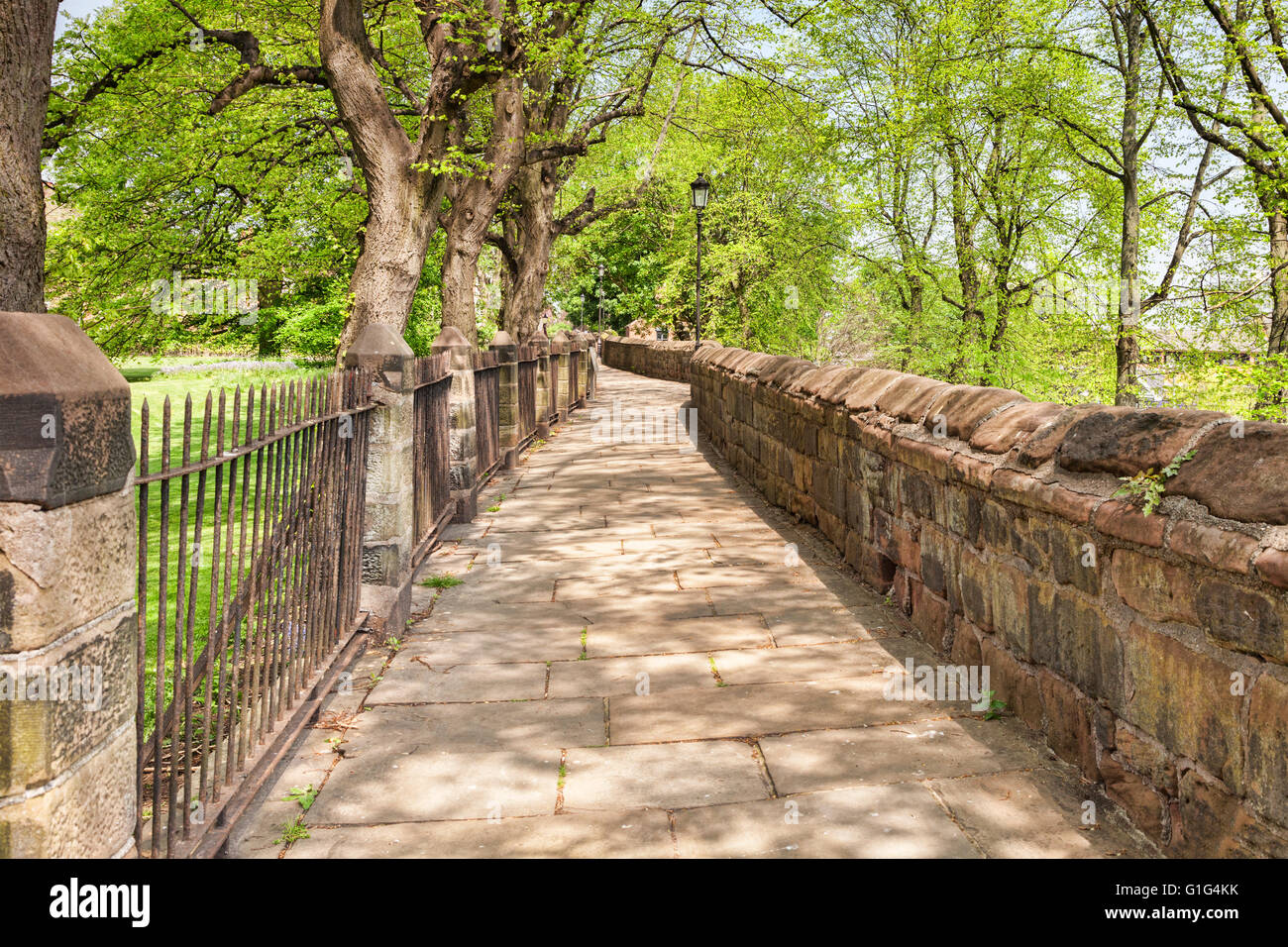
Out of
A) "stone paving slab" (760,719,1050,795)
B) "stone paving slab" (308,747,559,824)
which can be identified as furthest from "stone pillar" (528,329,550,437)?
"stone paving slab" (760,719,1050,795)

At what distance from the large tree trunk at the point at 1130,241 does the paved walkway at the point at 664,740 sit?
32.1ft

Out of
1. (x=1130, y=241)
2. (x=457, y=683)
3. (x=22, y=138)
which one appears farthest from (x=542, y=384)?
(x=457, y=683)

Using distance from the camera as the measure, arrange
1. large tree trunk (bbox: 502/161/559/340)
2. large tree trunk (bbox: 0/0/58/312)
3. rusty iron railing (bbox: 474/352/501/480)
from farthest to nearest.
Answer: large tree trunk (bbox: 502/161/559/340)
rusty iron railing (bbox: 474/352/501/480)
large tree trunk (bbox: 0/0/58/312)

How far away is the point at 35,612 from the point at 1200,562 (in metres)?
2.85

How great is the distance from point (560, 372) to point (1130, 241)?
31.7 feet

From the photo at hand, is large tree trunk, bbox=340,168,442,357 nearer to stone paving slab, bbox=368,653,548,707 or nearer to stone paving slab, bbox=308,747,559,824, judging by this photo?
stone paving slab, bbox=368,653,548,707

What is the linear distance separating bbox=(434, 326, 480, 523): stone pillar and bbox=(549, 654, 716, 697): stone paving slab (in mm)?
3923

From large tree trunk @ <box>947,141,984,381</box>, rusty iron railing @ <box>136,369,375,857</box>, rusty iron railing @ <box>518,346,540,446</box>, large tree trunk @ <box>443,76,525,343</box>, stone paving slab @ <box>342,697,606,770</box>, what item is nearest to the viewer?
rusty iron railing @ <box>136,369,375,857</box>

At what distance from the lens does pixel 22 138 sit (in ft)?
19.7

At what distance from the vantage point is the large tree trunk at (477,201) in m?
12.7

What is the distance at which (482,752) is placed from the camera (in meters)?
3.79

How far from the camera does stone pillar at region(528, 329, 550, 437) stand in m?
14.6

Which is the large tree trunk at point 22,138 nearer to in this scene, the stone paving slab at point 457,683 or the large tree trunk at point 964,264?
the stone paving slab at point 457,683

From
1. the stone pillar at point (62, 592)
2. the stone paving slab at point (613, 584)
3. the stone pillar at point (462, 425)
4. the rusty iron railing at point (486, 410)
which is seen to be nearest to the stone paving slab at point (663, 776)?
the stone pillar at point (62, 592)
